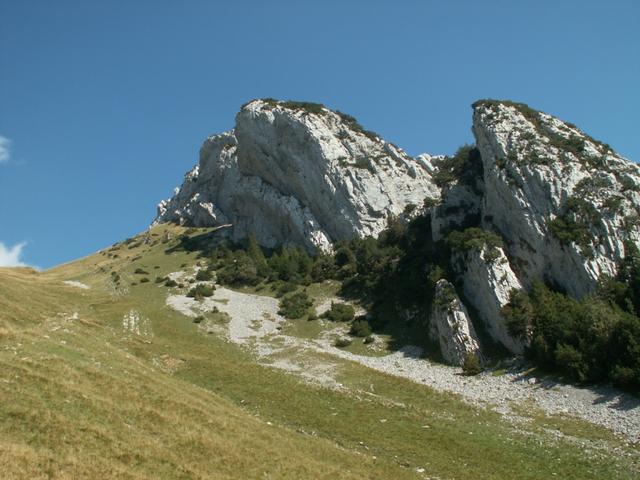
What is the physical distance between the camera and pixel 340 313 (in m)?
63.9

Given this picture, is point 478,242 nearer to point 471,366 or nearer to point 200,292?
point 471,366

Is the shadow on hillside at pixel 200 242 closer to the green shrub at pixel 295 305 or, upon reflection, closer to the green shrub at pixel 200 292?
the green shrub at pixel 200 292

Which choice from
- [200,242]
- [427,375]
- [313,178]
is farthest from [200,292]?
[200,242]

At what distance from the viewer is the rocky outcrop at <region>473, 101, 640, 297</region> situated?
50.2 metres

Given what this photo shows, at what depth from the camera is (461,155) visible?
101 meters

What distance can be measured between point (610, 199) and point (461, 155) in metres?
50.2

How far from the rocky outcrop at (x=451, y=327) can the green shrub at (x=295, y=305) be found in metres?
18.9

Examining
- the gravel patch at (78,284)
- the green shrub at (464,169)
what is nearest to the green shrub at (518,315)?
the green shrub at (464,169)

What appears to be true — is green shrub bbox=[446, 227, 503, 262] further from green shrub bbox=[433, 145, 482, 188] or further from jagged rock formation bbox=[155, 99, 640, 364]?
green shrub bbox=[433, 145, 482, 188]

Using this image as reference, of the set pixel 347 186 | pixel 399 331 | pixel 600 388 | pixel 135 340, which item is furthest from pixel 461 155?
pixel 135 340

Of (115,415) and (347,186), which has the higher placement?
(347,186)

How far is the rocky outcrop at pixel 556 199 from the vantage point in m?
50.2

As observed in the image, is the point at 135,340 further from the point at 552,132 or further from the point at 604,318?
the point at 552,132

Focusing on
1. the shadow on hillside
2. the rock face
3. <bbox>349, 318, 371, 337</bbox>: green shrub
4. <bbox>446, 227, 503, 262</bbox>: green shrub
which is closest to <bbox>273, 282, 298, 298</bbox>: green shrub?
the rock face
